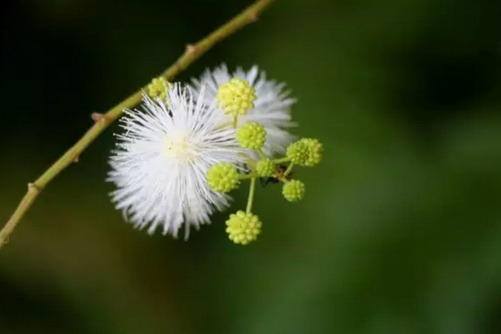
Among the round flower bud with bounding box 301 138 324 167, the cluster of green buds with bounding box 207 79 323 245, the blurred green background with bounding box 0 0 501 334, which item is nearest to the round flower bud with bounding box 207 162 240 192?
the cluster of green buds with bounding box 207 79 323 245

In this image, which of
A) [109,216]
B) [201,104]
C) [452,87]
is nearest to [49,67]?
[109,216]

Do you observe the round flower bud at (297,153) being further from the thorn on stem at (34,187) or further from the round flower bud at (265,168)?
the thorn on stem at (34,187)

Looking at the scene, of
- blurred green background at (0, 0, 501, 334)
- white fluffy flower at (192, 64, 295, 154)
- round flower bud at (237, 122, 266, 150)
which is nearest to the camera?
round flower bud at (237, 122, 266, 150)

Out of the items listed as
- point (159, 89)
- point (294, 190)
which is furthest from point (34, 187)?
point (294, 190)

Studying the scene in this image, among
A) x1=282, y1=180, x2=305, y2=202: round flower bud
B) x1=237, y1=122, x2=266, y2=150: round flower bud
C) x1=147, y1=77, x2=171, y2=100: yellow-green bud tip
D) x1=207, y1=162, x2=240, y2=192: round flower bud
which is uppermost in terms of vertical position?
x1=147, y1=77, x2=171, y2=100: yellow-green bud tip

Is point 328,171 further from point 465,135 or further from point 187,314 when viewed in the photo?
point 187,314

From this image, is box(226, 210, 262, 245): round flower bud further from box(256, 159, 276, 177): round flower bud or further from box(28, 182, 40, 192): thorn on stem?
box(28, 182, 40, 192): thorn on stem

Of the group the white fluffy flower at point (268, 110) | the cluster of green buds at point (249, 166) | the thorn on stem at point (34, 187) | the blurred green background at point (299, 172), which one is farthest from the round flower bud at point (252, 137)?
the blurred green background at point (299, 172)
